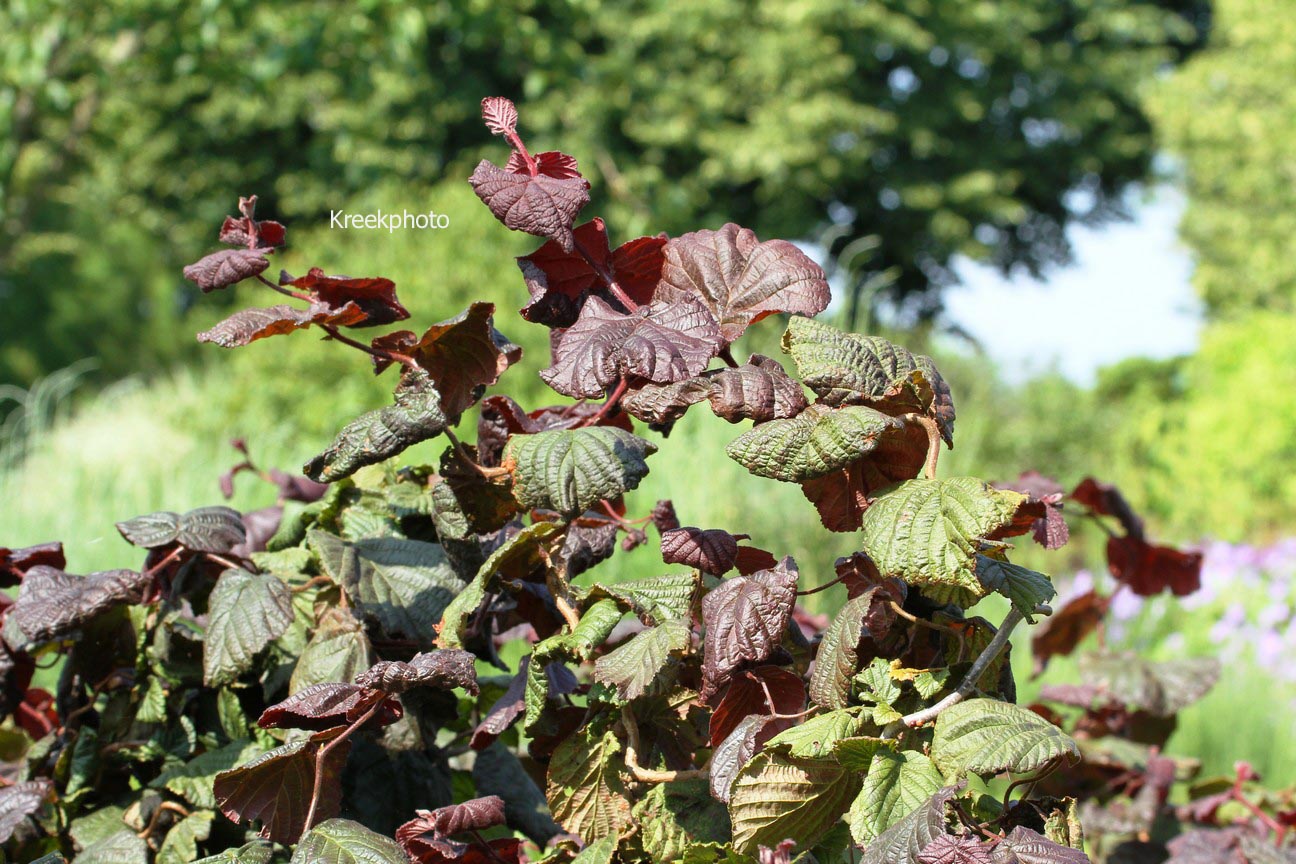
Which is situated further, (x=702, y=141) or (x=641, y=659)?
(x=702, y=141)

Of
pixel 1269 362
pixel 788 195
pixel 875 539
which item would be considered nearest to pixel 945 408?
pixel 875 539

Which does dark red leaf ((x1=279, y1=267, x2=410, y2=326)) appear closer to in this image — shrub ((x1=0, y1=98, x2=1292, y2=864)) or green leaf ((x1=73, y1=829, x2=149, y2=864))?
shrub ((x1=0, y1=98, x2=1292, y2=864))

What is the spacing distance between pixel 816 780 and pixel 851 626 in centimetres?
11

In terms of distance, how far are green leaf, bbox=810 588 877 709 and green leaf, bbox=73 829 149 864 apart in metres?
0.57

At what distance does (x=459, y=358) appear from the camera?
37.1 inches

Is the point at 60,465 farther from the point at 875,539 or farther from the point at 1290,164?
the point at 1290,164

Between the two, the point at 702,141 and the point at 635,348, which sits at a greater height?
the point at 635,348

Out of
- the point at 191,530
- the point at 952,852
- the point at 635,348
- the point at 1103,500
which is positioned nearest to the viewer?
the point at 952,852

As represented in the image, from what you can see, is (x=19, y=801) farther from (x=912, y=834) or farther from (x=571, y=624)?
(x=912, y=834)

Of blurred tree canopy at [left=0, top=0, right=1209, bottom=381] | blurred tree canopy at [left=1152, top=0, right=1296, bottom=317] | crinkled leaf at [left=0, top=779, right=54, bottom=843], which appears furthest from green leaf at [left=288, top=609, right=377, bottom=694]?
blurred tree canopy at [left=1152, top=0, right=1296, bottom=317]

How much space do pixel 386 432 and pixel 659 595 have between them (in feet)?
0.80

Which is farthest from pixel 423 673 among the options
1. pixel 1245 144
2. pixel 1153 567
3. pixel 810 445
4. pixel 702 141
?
pixel 1245 144

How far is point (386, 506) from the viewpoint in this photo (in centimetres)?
112

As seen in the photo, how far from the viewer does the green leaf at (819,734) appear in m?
0.77
